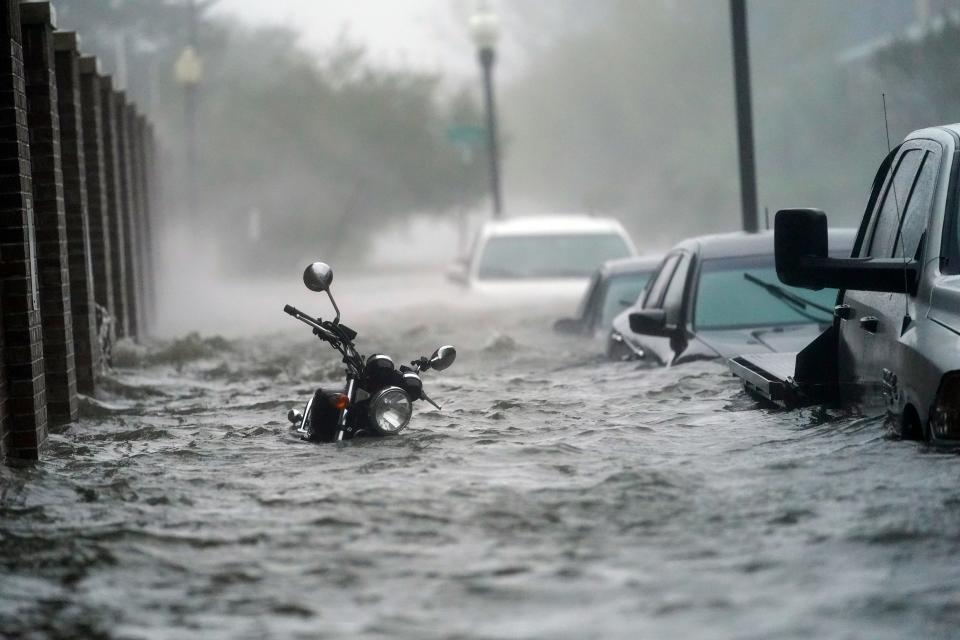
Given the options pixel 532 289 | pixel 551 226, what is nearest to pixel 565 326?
pixel 532 289

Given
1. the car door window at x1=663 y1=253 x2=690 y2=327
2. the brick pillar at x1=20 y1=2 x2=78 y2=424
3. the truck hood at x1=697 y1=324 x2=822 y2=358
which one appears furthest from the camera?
the car door window at x1=663 y1=253 x2=690 y2=327

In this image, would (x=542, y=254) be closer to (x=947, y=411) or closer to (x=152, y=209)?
(x=152, y=209)

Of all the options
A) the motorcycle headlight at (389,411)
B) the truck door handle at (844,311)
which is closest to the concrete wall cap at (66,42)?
the motorcycle headlight at (389,411)

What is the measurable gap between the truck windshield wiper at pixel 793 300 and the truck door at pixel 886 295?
2.92 metres

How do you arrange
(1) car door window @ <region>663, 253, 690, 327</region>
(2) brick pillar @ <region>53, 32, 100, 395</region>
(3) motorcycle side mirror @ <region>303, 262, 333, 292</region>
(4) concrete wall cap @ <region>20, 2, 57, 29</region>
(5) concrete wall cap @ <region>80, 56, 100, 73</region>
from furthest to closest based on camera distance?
(5) concrete wall cap @ <region>80, 56, 100, 73</region> < (2) brick pillar @ <region>53, 32, 100, 395</region> < (1) car door window @ <region>663, 253, 690, 327</region> < (4) concrete wall cap @ <region>20, 2, 57, 29</region> < (3) motorcycle side mirror @ <region>303, 262, 333, 292</region>

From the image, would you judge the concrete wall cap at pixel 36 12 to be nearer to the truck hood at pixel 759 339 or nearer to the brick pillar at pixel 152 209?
the truck hood at pixel 759 339

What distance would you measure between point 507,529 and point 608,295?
8235 millimetres

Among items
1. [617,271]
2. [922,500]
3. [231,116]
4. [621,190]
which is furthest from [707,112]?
[922,500]

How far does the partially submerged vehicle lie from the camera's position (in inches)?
554

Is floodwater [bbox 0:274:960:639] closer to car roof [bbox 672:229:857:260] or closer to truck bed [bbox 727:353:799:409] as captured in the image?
truck bed [bbox 727:353:799:409]

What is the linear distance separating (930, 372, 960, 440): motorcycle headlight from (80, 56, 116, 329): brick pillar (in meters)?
10.0

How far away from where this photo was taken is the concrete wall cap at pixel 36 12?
1048 centimetres

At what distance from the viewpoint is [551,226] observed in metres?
18.7

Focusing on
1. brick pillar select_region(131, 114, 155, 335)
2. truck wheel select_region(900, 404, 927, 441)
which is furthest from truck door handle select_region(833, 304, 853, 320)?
brick pillar select_region(131, 114, 155, 335)
